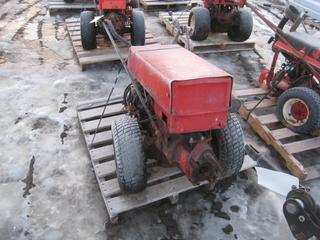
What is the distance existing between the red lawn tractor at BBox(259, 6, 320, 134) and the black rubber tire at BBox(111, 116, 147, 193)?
6.14 feet

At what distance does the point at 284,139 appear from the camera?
350 centimetres

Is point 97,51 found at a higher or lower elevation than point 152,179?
higher

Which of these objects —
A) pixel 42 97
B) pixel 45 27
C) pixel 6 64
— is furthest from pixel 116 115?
pixel 45 27

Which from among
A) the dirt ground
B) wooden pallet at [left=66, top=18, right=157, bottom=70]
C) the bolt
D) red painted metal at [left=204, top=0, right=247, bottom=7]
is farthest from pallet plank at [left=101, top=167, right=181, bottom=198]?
red painted metal at [left=204, top=0, right=247, bottom=7]

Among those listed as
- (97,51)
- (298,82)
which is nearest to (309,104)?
(298,82)

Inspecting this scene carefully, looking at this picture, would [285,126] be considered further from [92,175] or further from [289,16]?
[92,175]

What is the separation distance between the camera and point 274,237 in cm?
241

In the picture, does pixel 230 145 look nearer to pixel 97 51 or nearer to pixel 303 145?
pixel 303 145

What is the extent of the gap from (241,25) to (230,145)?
340 cm

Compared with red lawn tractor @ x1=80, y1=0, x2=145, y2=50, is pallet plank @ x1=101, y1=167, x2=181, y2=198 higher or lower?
lower

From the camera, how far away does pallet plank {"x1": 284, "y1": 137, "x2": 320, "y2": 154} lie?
124 inches

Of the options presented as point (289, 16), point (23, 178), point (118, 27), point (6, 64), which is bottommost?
point (23, 178)

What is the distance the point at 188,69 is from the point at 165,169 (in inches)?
38.3

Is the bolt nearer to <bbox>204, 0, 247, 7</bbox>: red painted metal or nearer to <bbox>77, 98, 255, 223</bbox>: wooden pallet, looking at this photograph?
<bbox>77, 98, 255, 223</bbox>: wooden pallet
